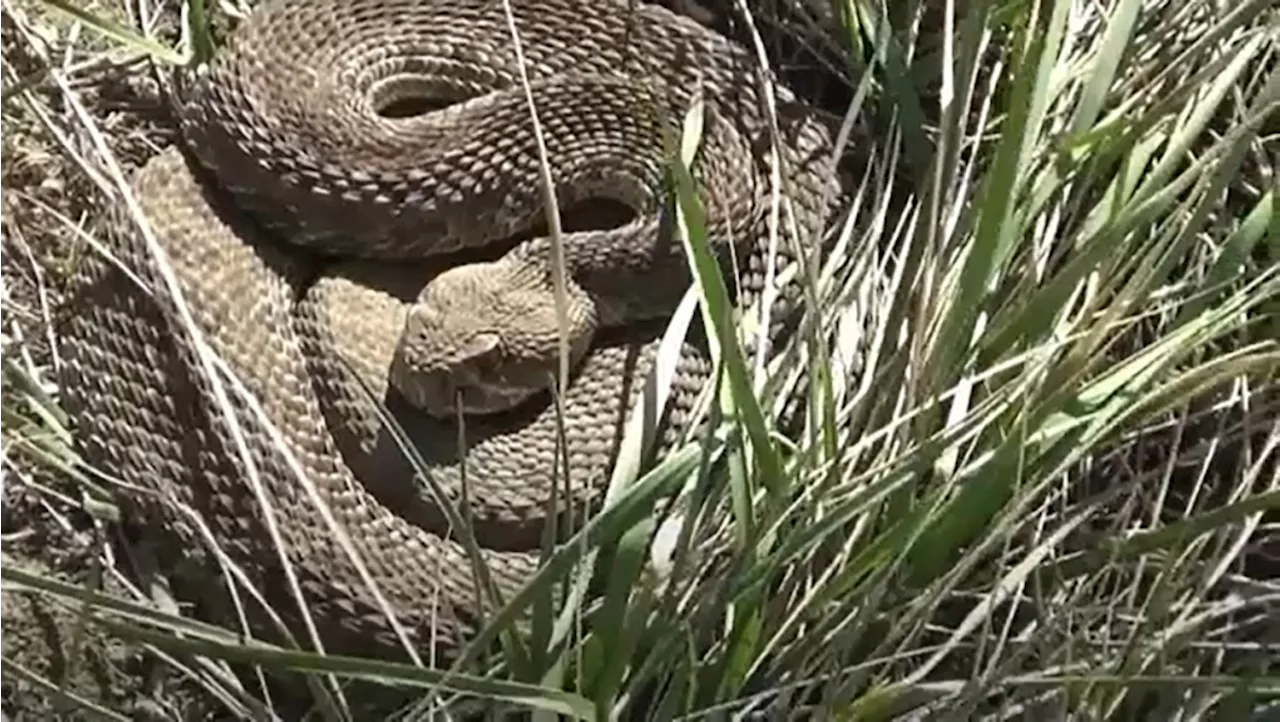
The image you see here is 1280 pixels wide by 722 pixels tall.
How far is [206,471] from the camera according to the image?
5.76 ft

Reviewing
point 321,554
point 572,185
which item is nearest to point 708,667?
point 321,554

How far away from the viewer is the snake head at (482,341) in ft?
6.17

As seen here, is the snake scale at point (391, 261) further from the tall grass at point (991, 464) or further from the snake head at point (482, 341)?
the tall grass at point (991, 464)

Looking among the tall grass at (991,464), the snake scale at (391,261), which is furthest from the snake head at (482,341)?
the tall grass at (991,464)

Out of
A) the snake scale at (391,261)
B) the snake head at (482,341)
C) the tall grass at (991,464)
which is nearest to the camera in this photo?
the tall grass at (991,464)

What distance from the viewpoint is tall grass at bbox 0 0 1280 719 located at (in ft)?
4.87

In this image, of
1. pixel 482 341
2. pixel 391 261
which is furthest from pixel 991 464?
pixel 391 261

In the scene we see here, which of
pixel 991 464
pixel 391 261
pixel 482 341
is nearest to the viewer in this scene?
pixel 991 464

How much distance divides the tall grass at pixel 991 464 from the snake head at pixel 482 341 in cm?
22

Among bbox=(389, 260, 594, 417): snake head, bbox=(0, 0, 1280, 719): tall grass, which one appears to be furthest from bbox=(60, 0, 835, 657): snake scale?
bbox=(0, 0, 1280, 719): tall grass

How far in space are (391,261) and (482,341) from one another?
0.19 meters

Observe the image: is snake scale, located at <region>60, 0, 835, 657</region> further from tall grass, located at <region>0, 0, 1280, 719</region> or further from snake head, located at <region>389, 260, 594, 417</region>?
tall grass, located at <region>0, 0, 1280, 719</region>

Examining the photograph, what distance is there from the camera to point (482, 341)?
74.7 inches

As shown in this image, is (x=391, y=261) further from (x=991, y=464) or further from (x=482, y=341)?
(x=991, y=464)
